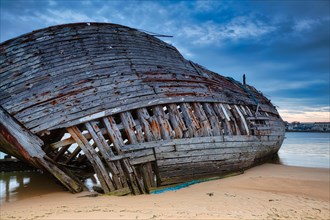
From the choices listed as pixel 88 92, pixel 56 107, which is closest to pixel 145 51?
pixel 88 92

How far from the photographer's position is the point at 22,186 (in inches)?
371

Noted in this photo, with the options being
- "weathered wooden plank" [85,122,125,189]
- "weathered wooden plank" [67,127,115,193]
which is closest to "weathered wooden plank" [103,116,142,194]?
"weathered wooden plank" [85,122,125,189]

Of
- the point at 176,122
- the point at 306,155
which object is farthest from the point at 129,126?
the point at 306,155

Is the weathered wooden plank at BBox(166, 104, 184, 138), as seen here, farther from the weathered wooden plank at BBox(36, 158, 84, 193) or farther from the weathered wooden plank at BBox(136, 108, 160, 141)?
the weathered wooden plank at BBox(36, 158, 84, 193)

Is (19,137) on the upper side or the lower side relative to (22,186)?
upper

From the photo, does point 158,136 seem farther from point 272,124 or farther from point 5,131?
point 272,124

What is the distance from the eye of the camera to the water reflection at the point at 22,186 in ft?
25.0

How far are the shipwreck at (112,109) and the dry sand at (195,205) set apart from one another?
0.51 meters

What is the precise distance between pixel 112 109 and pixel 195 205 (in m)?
2.94

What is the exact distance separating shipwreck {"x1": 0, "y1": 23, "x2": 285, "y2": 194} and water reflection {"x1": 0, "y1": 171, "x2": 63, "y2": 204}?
129 cm

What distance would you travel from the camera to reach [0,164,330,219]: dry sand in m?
4.69

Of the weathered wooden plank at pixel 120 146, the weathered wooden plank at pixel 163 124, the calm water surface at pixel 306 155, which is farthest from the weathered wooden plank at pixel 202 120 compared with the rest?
the calm water surface at pixel 306 155

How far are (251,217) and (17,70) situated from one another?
20.5 ft

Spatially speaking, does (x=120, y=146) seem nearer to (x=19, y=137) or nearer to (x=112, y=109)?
(x=112, y=109)
